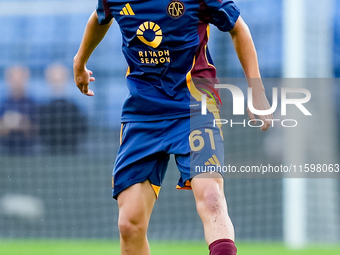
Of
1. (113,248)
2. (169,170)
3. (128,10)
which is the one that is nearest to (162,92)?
(128,10)

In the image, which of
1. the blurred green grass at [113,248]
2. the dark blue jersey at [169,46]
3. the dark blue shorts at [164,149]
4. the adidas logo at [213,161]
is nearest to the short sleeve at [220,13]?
the dark blue jersey at [169,46]

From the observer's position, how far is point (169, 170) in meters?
7.17

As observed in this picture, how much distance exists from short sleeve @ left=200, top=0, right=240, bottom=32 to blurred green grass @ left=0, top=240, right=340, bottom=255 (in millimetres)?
2822

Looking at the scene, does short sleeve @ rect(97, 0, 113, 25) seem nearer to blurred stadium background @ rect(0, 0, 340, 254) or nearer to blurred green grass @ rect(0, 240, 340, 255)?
blurred green grass @ rect(0, 240, 340, 255)

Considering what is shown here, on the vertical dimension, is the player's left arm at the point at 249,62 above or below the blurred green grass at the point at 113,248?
above

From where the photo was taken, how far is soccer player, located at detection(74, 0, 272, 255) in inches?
116

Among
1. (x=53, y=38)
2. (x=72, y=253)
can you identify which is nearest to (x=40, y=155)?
(x=53, y=38)

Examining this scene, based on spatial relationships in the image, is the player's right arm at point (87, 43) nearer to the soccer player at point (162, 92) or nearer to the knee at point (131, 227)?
the soccer player at point (162, 92)

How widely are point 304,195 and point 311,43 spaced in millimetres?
1568

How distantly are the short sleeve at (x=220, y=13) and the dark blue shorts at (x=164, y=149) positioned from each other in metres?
0.42

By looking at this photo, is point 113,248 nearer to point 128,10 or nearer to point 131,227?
point 131,227

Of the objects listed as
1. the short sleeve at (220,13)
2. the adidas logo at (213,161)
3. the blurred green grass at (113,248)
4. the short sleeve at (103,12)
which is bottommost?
the blurred green grass at (113,248)

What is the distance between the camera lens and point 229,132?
7168 mm

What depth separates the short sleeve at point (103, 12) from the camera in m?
3.12
